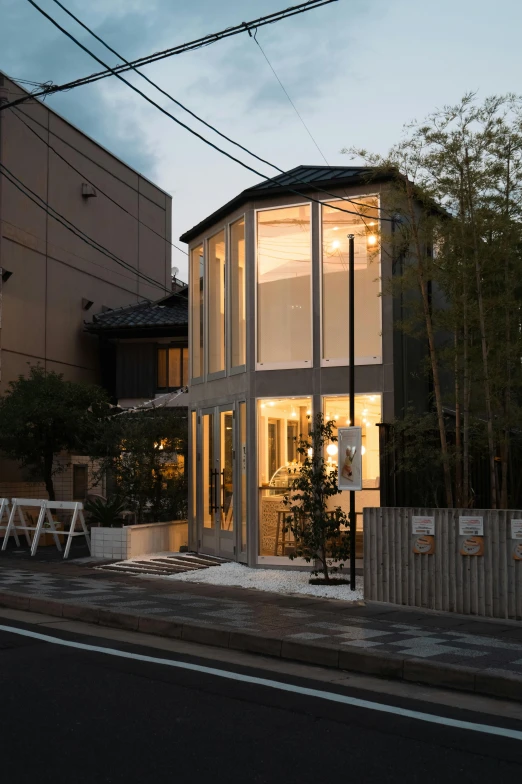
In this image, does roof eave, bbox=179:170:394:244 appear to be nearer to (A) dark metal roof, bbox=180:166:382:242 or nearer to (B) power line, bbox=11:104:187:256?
(A) dark metal roof, bbox=180:166:382:242

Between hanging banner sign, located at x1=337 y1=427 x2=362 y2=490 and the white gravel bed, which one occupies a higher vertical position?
hanging banner sign, located at x1=337 y1=427 x2=362 y2=490

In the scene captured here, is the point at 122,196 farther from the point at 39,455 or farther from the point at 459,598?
the point at 459,598

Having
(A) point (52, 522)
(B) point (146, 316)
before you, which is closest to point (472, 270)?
(A) point (52, 522)

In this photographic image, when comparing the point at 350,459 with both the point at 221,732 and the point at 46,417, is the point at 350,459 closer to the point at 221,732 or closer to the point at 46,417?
the point at 221,732

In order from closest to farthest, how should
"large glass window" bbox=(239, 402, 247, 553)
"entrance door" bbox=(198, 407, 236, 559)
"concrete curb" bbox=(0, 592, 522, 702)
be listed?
"concrete curb" bbox=(0, 592, 522, 702), "large glass window" bbox=(239, 402, 247, 553), "entrance door" bbox=(198, 407, 236, 559)

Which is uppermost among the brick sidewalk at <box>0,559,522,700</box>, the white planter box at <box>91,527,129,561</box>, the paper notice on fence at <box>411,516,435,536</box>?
the paper notice on fence at <box>411,516,435,536</box>

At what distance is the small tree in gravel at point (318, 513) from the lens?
502 inches

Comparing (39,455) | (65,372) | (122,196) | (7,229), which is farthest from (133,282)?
(39,455)

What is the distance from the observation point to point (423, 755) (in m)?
5.42

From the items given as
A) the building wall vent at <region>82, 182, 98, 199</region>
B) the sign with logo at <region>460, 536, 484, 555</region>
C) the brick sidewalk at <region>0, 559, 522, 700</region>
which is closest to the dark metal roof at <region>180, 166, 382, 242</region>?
the sign with logo at <region>460, 536, 484, 555</region>

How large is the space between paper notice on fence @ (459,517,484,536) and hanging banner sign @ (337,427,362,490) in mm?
1927

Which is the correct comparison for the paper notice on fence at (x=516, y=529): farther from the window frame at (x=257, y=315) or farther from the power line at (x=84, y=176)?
the power line at (x=84, y=176)

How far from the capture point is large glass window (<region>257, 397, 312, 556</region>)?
1466 cm

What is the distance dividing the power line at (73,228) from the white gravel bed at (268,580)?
14043 mm
